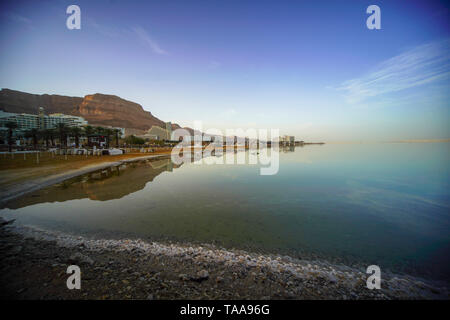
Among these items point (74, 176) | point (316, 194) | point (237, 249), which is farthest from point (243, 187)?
point (74, 176)

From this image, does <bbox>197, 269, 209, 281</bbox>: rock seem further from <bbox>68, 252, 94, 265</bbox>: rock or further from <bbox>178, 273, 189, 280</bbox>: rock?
<bbox>68, 252, 94, 265</bbox>: rock

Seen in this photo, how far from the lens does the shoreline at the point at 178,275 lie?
3604mm

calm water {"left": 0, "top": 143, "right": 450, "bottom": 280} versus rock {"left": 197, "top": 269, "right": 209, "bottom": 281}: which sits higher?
rock {"left": 197, "top": 269, "right": 209, "bottom": 281}

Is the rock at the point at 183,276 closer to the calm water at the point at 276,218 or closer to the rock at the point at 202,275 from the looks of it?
the rock at the point at 202,275

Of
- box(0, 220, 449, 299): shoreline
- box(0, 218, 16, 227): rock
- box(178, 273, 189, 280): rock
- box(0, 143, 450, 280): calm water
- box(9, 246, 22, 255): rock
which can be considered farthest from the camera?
box(0, 218, 16, 227): rock

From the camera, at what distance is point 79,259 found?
4.68 metres

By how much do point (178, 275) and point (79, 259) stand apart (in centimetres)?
304

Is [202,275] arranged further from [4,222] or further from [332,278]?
[4,222]

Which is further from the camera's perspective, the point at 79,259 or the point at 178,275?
the point at 79,259

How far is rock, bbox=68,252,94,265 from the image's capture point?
4.56 m

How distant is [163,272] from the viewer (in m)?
4.23

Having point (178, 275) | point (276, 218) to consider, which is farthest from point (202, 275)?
point (276, 218)

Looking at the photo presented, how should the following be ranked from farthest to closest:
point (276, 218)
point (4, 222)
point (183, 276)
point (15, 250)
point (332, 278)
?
1. point (276, 218)
2. point (4, 222)
3. point (15, 250)
4. point (332, 278)
5. point (183, 276)

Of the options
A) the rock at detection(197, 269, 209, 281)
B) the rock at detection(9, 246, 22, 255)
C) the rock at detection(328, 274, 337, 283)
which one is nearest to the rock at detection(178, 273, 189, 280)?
the rock at detection(197, 269, 209, 281)
